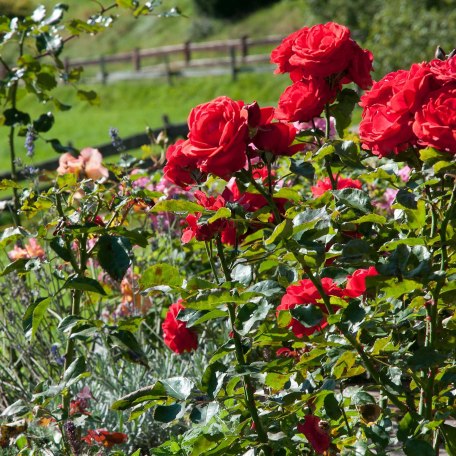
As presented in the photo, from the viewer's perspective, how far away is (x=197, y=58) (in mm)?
31422

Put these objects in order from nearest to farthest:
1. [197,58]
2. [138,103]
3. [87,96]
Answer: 1. [87,96]
2. [138,103]
3. [197,58]

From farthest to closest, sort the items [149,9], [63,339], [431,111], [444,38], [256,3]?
[256,3]
[444,38]
[149,9]
[63,339]
[431,111]

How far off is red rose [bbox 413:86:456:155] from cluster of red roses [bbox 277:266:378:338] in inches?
14.2

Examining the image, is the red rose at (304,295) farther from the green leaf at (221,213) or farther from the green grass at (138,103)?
the green grass at (138,103)

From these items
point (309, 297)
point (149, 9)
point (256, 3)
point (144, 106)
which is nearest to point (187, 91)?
point (144, 106)

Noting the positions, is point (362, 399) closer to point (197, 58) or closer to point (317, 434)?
point (317, 434)

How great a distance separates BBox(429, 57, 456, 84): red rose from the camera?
185 cm

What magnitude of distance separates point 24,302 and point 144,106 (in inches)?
921

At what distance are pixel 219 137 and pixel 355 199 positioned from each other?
0.31m

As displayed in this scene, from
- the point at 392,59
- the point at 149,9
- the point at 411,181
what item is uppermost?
the point at 411,181

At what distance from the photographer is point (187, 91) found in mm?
26438

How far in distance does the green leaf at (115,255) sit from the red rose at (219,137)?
418 mm

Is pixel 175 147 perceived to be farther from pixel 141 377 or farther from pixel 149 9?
pixel 149 9

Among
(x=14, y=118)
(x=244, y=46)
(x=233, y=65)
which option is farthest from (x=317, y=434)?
(x=244, y=46)
